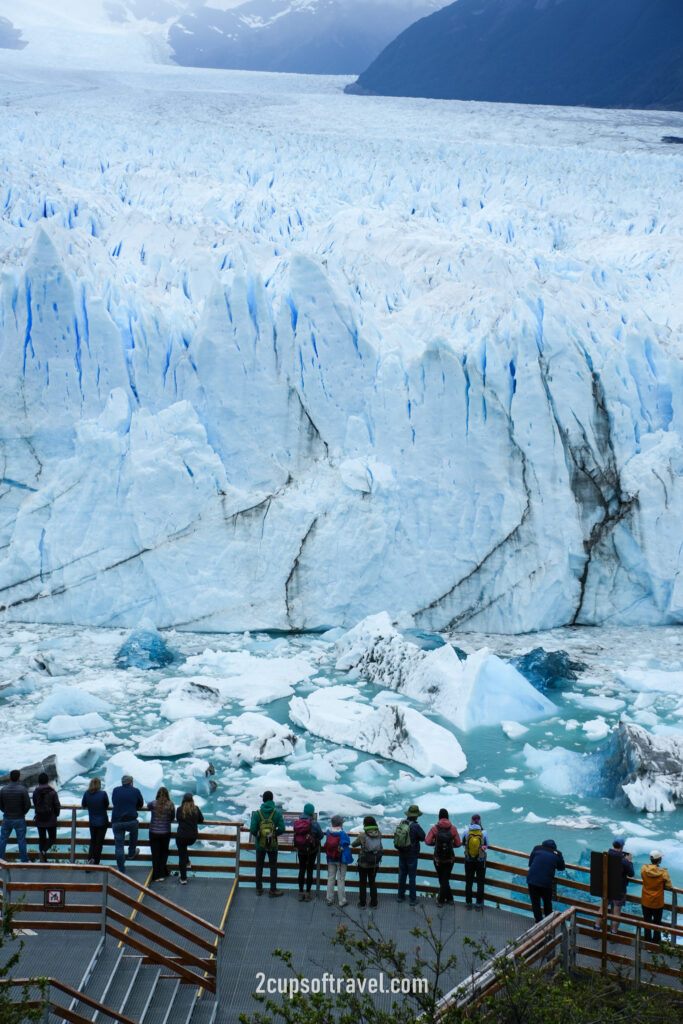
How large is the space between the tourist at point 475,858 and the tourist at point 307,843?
97 cm

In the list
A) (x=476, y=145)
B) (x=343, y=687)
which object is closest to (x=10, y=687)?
(x=343, y=687)

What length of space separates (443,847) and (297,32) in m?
36.6

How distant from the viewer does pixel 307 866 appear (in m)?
6.14

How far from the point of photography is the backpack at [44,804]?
6.12 metres

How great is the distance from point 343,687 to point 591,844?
3.88m

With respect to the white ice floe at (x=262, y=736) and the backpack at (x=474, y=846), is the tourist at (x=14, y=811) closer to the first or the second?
the backpack at (x=474, y=846)

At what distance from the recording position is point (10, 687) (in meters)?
10.8

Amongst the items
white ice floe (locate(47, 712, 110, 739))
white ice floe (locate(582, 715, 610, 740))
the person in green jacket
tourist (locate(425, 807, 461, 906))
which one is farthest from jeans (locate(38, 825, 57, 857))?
white ice floe (locate(582, 715, 610, 740))

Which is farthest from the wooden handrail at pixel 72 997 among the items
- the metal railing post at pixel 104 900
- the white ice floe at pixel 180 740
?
the white ice floe at pixel 180 740

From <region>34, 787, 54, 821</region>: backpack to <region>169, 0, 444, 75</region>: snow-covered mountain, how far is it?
32.8m

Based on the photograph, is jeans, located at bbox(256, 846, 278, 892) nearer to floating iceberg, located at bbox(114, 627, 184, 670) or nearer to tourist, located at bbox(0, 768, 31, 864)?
tourist, located at bbox(0, 768, 31, 864)

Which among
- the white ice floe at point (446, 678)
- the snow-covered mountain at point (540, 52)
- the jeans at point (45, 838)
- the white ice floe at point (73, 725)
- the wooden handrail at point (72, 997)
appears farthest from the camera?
the snow-covered mountain at point (540, 52)

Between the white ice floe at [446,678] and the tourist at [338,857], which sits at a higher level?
the tourist at [338,857]

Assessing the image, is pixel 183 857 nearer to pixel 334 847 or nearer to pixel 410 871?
pixel 334 847
